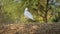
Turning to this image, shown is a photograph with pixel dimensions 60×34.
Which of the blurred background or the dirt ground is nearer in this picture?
the dirt ground

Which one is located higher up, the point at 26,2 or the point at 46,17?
the point at 26,2

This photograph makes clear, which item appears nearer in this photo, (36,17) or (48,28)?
(48,28)

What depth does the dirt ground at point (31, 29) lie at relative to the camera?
13.9ft

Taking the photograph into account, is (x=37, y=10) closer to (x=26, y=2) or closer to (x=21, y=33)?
(x=26, y=2)

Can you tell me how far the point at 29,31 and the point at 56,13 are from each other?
10.4 ft

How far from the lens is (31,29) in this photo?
4305 mm

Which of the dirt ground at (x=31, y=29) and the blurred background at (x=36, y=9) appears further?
the blurred background at (x=36, y=9)

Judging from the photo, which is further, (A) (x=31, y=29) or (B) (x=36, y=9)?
(B) (x=36, y=9)

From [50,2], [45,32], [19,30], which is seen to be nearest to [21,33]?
[19,30]

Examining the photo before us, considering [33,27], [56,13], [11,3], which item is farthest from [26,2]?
[33,27]

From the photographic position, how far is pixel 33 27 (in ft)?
Answer: 14.4

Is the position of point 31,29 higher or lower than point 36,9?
lower

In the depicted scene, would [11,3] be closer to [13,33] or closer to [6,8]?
[6,8]

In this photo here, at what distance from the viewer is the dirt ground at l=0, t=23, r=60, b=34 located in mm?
4227
